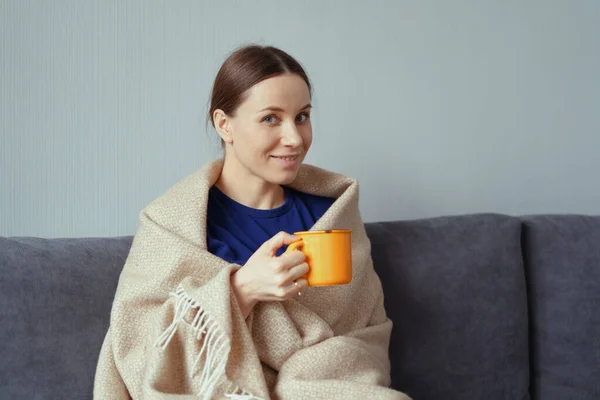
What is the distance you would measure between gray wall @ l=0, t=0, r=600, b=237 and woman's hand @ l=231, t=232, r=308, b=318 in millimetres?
677

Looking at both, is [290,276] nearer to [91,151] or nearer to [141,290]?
[141,290]

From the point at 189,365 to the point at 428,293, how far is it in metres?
0.74

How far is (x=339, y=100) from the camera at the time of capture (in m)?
2.23

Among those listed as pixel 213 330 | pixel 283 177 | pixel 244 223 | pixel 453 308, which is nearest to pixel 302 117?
pixel 283 177

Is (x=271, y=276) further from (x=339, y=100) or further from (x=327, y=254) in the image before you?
(x=339, y=100)

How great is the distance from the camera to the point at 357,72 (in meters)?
2.25

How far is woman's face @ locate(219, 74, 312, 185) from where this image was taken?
5.32 feet

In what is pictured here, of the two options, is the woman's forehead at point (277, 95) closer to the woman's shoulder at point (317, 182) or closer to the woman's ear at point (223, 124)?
the woman's ear at point (223, 124)

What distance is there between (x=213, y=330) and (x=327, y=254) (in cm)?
26

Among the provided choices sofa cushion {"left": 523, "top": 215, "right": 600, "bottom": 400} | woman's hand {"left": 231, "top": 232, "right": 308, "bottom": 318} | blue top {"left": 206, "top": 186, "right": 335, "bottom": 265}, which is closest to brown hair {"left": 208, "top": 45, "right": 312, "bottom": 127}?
blue top {"left": 206, "top": 186, "right": 335, "bottom": 265}

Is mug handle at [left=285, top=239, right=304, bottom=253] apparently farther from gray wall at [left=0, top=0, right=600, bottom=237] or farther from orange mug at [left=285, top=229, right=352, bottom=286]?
gray wall at [left=0, top=0, right=600, bottom=237]

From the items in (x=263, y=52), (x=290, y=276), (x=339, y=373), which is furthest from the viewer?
(x=263, y=52)

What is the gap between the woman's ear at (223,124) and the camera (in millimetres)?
1691

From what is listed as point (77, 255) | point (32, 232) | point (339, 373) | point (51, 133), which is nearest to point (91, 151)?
point (51, 133)
